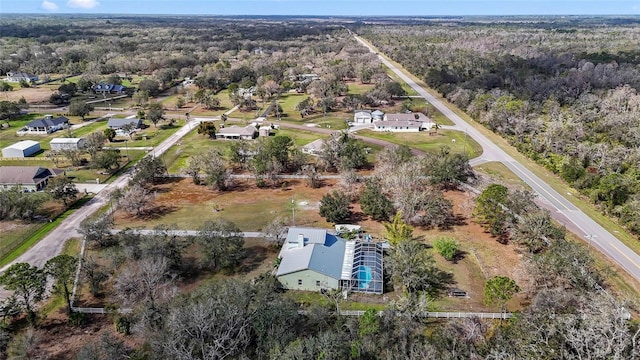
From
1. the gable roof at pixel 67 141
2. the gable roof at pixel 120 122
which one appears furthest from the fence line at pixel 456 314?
the gable roof at pixel 120 122

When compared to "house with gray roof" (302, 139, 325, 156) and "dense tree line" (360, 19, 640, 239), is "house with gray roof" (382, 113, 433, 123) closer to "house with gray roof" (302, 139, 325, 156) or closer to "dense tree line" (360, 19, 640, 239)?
"dense tree line" (360, 19, 640, 239)

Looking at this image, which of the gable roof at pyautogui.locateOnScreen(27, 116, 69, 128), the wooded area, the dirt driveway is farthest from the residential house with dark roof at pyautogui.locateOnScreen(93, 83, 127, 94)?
the wooded area

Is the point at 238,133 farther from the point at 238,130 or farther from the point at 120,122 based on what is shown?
the point at 120,122

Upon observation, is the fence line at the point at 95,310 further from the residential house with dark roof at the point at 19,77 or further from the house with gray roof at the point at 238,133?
the residential house with dark roof at the point at 19,77

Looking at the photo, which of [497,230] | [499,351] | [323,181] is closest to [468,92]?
[323,181]

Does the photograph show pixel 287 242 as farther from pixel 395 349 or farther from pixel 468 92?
pixel 468 92

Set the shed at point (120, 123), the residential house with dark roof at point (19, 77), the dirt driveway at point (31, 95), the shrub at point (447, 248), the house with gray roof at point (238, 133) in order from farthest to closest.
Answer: the residential house with dark roof at point (19, 77)
the dirt driveway at point (31, 95)
the shed at point (120, 123)
the house with gray roof at point (238, 133)
the shrub at point (447, 248)

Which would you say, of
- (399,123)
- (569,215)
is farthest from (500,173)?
(399,123)
